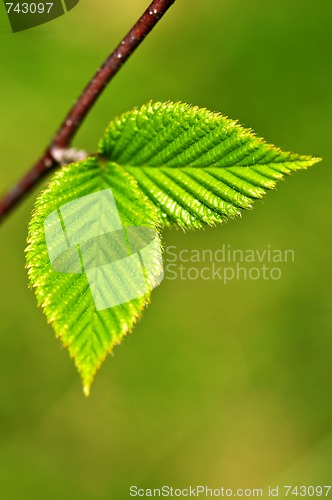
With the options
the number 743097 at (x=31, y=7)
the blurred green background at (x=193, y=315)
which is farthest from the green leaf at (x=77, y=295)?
the blurred green background at (x=193, y=315)

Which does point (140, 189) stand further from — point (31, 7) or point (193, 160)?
point (31, 7)

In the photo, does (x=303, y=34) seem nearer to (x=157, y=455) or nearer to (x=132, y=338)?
(x=132, y=338)

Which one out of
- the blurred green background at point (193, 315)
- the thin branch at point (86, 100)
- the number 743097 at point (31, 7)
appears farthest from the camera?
the blurred green background at point (193, 315)

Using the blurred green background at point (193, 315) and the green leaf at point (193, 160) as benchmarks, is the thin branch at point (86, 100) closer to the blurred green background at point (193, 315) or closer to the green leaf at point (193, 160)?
the green leaf at point (193, 160)

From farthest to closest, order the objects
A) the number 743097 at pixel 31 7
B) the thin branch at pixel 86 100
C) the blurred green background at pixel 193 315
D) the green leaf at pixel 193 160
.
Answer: the blurred green background at pixel 193 315, the number 743097 at pixel 31 7, the green leaf at pixel 193 160, the thin branch at pixel 86 100

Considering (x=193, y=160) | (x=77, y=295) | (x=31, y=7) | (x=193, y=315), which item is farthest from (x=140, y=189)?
(x=193, y=315)

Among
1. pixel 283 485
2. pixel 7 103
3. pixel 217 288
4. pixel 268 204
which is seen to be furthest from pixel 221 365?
pixel 7 103
